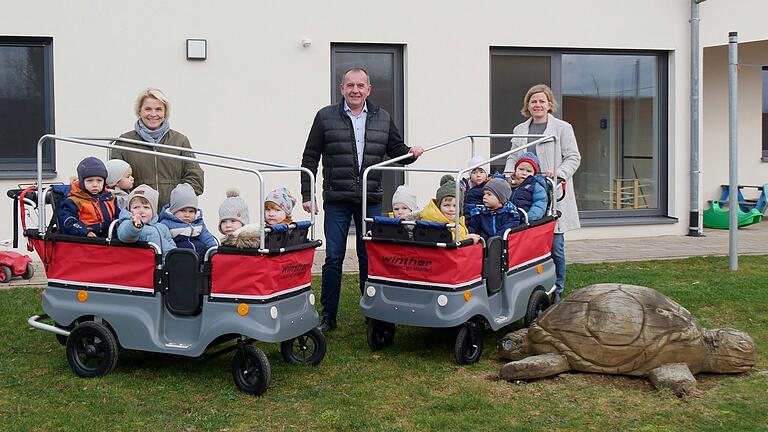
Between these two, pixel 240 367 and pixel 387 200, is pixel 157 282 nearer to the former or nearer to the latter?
pixel 240 367

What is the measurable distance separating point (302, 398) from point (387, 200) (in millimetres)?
6232

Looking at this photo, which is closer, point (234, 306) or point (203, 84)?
point (234, 306)

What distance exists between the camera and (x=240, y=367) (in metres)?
5.51

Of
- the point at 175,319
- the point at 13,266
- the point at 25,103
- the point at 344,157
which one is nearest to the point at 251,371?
the point at 175,319

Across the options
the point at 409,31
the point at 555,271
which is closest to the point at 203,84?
the point at 409,31

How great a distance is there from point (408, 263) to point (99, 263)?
1.89 metres

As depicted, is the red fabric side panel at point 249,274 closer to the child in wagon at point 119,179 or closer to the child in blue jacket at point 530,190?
the child in wagon at point 119,179

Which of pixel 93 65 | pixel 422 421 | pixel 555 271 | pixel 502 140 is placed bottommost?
pixel 422 421

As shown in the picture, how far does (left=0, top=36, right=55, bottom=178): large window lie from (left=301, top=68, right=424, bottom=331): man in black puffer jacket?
441cm

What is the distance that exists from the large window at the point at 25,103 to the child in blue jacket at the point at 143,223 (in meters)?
4.94

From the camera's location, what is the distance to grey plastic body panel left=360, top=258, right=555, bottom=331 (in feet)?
19.4

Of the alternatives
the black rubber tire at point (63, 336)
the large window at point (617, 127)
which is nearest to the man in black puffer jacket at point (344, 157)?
the black rubber tire at point (63, 336)

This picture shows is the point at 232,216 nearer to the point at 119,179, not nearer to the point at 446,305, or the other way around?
the point at 119,179

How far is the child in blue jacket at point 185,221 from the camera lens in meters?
A: 5.73
